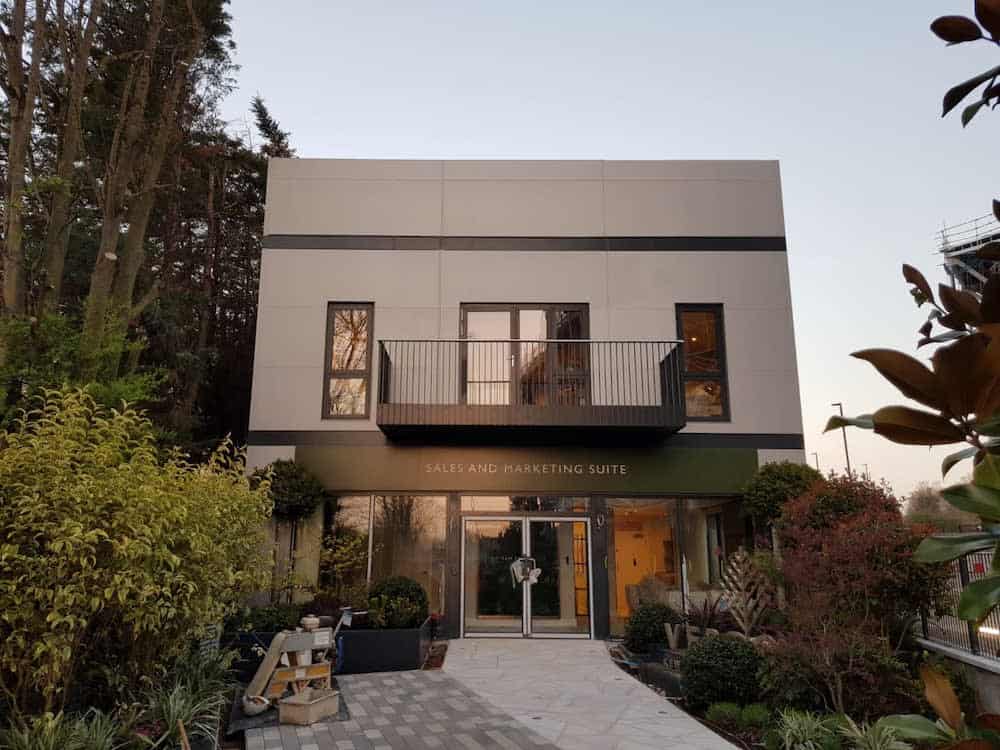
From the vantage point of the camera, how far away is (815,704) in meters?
6.71

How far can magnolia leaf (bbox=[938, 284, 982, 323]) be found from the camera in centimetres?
126

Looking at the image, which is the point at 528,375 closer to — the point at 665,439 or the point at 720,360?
the point at 665,439

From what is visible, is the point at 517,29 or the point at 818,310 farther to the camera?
the point at 818,310

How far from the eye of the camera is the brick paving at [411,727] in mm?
6023

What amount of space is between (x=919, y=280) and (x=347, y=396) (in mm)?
11938

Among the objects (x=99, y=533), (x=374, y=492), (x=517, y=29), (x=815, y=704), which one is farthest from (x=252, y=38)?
(x=815, y=704)

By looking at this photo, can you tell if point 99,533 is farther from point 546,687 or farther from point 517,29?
point 517,29

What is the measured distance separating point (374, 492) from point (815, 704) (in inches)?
307

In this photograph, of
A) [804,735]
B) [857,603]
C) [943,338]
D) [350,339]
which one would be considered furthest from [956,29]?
[350,339]

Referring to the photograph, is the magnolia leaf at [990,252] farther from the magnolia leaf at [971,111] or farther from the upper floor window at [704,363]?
the upper floor window at [704,363]

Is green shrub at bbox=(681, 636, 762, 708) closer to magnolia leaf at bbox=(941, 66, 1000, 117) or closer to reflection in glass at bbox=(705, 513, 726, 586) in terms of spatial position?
reflection in glass at bbox=(705, 513, 726, 586)

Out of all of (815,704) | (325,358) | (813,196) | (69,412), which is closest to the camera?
(69,412)

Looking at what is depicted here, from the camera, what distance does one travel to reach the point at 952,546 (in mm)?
1119

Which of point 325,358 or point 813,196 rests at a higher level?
point 813,196
